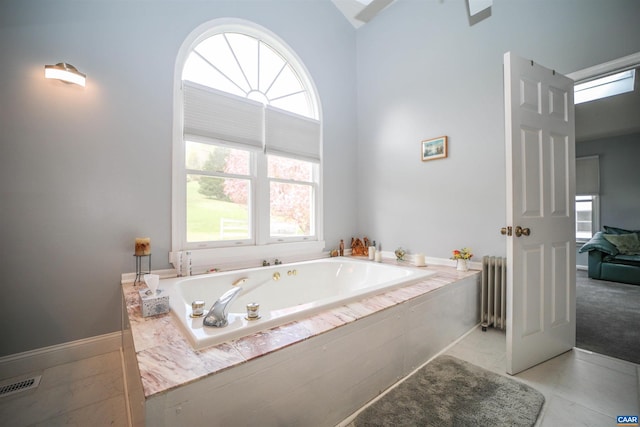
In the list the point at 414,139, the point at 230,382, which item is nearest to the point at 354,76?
the point at 414,139

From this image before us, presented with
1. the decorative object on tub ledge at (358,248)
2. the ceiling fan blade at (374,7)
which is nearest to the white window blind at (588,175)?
the decorative object on tub ledge at (358,248)

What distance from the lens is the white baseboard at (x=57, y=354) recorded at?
1706 mm

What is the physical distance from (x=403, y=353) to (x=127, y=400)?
1.67 meters

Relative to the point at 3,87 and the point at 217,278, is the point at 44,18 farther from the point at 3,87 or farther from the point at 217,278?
the point at 217,278

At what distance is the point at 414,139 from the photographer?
3062mm

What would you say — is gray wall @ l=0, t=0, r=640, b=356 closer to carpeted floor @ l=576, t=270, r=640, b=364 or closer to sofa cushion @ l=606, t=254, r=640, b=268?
carpeted floor @ l=576, t=270, r=640, b=364

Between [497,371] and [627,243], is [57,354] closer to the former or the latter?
[497,371]

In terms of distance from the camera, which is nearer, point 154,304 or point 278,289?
point 154,304

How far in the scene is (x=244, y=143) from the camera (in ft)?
8.63

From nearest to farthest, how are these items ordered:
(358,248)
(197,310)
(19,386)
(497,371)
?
(197,310), (19,386), (497,371), (358,248)

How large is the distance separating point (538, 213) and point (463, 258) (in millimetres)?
848

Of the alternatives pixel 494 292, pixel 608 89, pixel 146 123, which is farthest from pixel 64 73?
pixel 608 89

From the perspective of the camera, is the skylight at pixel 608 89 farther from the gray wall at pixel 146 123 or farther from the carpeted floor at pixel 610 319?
the carpeted floor at pixel 610 319

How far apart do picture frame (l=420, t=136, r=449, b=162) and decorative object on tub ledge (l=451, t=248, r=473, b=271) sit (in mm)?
1027
